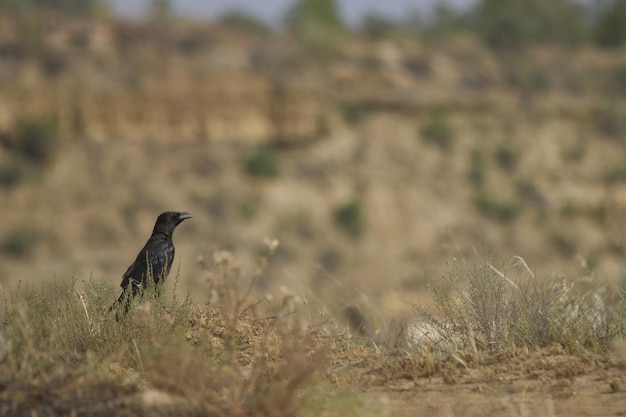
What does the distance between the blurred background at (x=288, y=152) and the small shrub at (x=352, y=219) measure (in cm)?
7

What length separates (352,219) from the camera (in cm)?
2992

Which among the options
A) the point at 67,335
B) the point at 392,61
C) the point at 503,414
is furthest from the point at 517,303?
the point at 392,61

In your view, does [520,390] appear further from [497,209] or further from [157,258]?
[497,209]

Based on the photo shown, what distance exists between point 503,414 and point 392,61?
3986 centimetres

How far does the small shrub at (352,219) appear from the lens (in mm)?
29891

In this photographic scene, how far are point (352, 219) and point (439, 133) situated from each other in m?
7.88

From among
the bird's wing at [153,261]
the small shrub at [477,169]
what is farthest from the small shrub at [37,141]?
the bird's wing at [153,261]

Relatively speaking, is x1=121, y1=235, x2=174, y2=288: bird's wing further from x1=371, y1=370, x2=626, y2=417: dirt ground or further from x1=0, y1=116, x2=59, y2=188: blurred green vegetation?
x1=0, y1=116, x2=59, y2=188: blurred green vegetation

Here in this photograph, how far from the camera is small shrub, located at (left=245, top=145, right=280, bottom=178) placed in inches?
1204

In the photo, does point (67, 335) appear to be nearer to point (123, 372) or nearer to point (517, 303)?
point (123, 372)

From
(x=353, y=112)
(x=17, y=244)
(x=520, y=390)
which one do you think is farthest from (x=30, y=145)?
(x=520, y=390)

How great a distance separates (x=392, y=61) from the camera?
4303cm

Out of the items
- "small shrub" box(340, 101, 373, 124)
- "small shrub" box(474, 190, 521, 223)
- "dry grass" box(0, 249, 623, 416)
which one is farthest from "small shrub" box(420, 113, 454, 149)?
"dry grass" box(0, 249, 623, 416)

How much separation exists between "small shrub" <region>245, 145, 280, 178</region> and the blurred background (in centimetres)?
6
